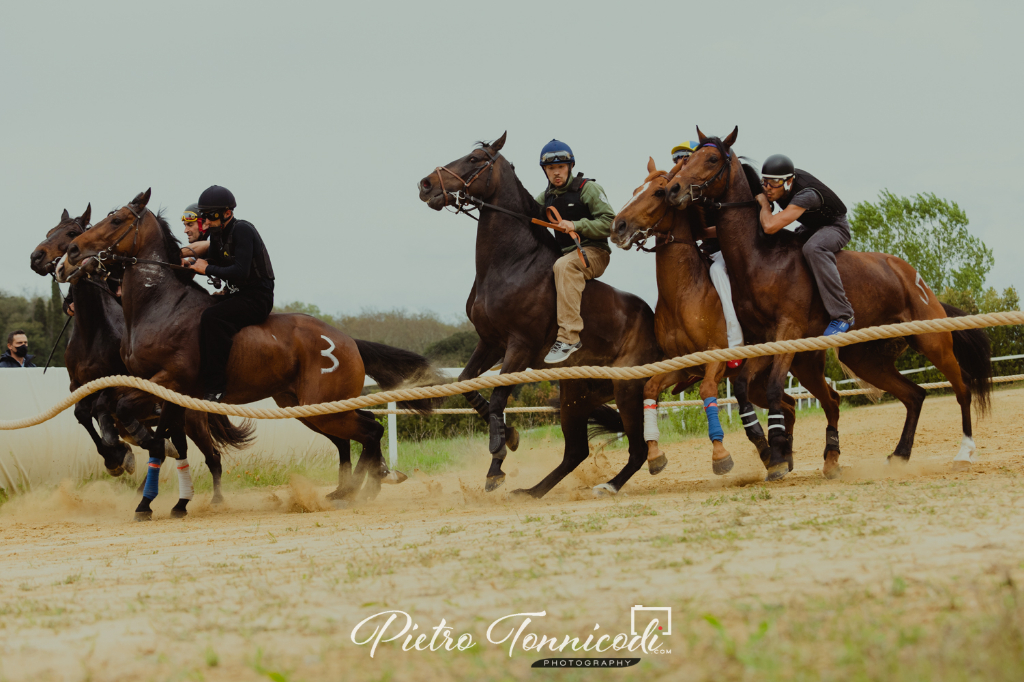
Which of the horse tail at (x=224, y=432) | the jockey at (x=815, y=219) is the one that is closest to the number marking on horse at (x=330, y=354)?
the horse tail at (x=224, y=432)

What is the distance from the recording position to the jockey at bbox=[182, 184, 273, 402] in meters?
6.74

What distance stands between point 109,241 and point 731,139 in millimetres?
4914

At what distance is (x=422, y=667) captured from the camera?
209 cm

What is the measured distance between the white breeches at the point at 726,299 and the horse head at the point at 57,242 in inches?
202

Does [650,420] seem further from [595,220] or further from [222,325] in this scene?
[222,325]

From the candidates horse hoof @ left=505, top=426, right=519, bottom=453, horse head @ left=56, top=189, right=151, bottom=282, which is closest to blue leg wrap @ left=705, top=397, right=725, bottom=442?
horse hoof @ left=505, top=426, right=519, bottom=453

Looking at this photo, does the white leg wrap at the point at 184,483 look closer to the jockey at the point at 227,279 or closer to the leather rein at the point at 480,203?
the jockey at the point at 227,279

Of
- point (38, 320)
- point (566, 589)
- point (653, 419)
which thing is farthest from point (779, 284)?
point (38, 320)

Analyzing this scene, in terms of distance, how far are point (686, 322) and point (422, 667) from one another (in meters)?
4.66

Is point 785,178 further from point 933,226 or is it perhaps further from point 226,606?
point 933,226

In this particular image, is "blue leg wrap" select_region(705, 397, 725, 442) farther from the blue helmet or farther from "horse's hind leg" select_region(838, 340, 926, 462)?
the blue helmet

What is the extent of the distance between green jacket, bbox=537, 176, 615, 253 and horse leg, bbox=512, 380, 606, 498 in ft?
3.84

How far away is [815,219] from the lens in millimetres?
6578

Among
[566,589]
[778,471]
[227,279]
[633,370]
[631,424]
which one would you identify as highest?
[227,279]
